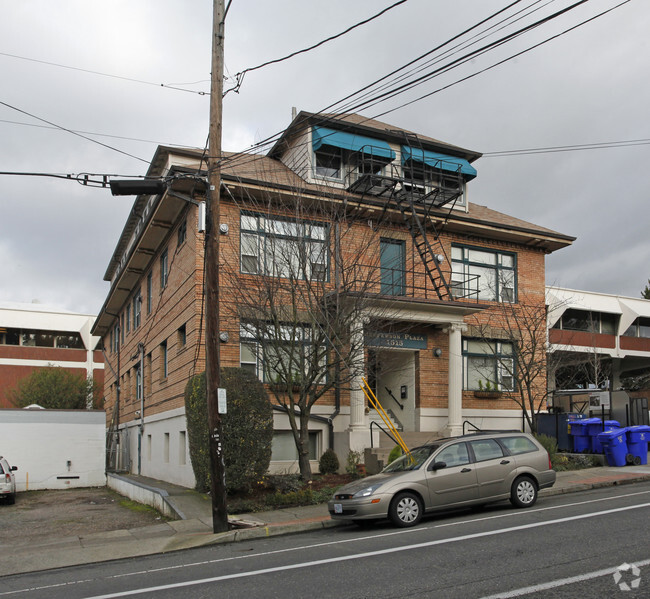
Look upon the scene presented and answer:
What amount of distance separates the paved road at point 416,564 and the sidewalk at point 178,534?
0.51 meters

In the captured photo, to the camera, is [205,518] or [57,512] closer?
[205,518]

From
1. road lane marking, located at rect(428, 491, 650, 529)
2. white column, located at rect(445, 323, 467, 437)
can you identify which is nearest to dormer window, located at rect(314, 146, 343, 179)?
white column, located at rect(445, 323, 467, 437)

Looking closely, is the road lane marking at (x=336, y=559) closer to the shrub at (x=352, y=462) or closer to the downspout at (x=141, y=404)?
the shrub at (x=352, y=462)

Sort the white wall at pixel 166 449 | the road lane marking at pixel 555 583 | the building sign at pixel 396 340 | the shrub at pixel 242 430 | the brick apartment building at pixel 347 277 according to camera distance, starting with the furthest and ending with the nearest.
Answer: the white wall at pixel 166 449, the building sign at pixel 396 340, the brick apartment building at pixel 347 277, the shrub at pixel 242 430, the road lane marking at pixel 555 583

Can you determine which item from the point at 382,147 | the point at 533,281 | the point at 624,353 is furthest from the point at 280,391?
the point at 624,353

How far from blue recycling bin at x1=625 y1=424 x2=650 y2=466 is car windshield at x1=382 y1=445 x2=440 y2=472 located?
29.0ft

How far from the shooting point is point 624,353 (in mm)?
44625

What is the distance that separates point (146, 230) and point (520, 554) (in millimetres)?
17746

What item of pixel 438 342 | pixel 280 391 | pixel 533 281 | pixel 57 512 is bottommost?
pixel 57 512

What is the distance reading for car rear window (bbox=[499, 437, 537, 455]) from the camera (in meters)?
12.8

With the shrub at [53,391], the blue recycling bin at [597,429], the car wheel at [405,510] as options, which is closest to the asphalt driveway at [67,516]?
the car wheel at [405,510]

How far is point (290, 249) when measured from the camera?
1634 cm

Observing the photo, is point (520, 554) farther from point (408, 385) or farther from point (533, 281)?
point (533, 281)

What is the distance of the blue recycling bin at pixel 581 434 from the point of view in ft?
64.3
